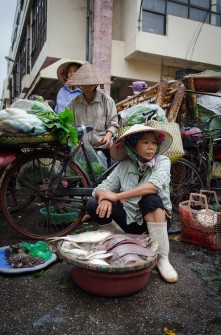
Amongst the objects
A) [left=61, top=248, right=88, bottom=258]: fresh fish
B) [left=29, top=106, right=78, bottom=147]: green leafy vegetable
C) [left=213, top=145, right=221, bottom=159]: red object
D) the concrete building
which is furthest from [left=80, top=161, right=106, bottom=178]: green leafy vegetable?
the concrete building

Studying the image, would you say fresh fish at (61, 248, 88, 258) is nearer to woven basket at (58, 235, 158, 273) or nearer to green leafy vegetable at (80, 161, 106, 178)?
woven basket at (58, 235, 158, 273)

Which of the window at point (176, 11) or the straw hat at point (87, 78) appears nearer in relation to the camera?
the straw hat at point (87, 78)

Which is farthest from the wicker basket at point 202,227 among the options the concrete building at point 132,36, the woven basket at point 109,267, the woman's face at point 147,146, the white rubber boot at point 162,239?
the concrete building at point 132,36

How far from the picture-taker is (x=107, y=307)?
225 cm

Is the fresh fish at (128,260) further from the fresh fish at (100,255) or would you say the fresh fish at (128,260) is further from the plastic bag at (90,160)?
the plastic bag at (90,160)

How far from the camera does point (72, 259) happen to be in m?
2.24

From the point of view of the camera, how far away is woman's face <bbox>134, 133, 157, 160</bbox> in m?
2.82

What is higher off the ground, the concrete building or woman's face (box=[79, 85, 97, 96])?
the concrete building

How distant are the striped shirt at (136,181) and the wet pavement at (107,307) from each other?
2.07 feet

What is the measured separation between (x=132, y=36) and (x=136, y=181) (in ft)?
29.7

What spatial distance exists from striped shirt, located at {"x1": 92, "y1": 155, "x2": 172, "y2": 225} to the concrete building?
7421mm

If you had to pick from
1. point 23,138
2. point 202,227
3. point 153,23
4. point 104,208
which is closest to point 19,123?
point 23,138

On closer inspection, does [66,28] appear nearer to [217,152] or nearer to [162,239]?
[217,152]

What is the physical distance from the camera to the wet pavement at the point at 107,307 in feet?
6.63
